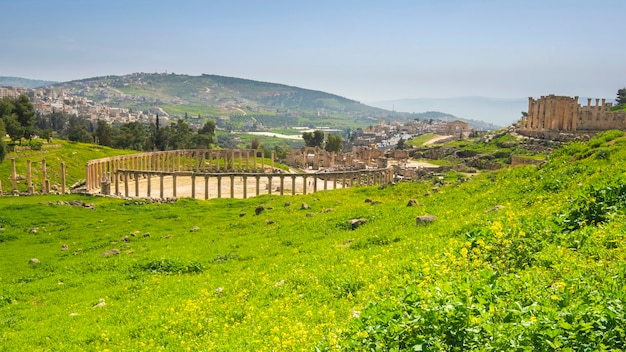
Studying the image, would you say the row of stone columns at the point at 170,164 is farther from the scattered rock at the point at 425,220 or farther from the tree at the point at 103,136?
the scattered rock at the point at 425,220

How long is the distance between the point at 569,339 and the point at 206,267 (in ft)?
59.7

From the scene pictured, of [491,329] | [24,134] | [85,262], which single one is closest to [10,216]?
[85,262]

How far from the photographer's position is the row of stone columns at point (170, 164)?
79.4 meters

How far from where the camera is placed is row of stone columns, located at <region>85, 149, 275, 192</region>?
7937 centimetres

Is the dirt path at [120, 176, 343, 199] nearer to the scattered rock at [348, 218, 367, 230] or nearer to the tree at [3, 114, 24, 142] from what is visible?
the tree at [3, 114, 24, 142]

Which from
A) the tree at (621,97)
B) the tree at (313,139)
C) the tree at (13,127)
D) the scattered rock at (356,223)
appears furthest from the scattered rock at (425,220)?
the tree at (621,97)

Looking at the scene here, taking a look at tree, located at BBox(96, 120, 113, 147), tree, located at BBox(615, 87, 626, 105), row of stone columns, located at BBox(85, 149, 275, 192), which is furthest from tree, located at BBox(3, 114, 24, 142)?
tree, located at BBox(615, 87, 626, 105)

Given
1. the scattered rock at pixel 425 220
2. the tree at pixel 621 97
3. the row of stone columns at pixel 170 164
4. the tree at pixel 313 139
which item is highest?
the tree at pixel 621 97

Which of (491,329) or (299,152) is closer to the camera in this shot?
(491,329)

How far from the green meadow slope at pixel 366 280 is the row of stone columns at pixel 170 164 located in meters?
45.6

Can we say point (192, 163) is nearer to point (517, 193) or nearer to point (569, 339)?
point (517, 193)

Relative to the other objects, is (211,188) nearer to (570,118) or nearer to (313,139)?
(570,118)

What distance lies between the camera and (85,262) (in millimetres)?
27750

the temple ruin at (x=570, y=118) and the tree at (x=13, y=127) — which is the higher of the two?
the temple ruin at (x=570, y=118)
